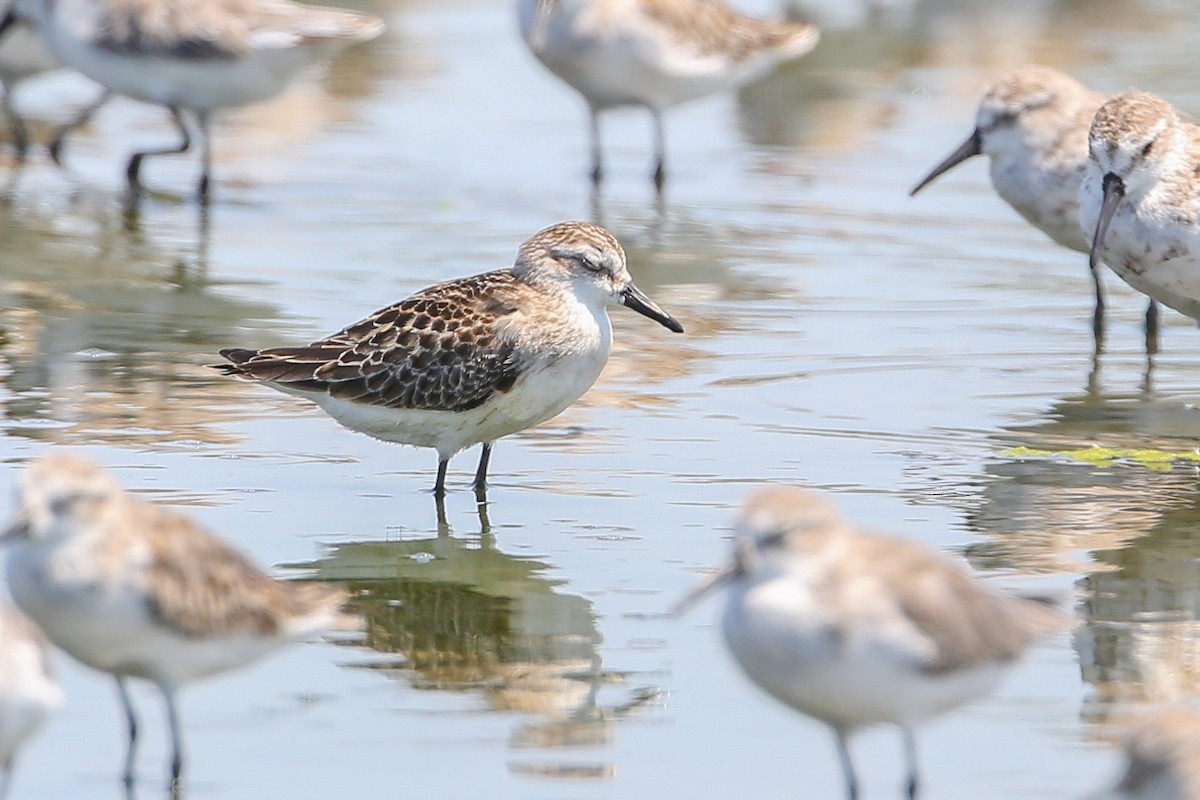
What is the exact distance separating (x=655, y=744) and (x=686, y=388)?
446 cm

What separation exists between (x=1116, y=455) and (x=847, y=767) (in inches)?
164

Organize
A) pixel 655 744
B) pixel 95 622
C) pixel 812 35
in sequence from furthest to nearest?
pixel 812 35 → pixel 655 744 → pixel 95 622

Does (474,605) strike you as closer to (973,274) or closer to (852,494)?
(852,494)

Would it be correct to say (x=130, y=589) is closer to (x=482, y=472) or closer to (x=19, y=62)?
(x=482, y=472)

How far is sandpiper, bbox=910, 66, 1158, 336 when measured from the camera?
1224cm

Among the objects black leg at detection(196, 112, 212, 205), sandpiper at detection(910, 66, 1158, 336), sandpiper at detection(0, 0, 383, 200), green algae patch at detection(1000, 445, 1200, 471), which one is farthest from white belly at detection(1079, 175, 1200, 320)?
black leg at detection(196, 112, 212, 205)

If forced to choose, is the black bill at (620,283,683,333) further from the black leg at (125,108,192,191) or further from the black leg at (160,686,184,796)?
the black leg at (125,108,192,191)

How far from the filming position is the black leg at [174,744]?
19.2 ft

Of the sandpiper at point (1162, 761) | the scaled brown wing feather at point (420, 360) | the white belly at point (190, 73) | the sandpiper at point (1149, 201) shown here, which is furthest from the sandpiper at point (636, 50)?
the sandpiper at point (1162, 761)

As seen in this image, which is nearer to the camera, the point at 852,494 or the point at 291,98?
the point at 852,494

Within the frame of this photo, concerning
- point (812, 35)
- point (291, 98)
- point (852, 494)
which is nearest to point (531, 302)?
point (852, 494)

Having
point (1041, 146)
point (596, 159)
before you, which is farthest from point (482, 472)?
point (596, 159)

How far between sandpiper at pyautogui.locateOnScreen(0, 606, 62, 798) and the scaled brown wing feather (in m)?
3.35

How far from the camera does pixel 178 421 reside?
991cm
